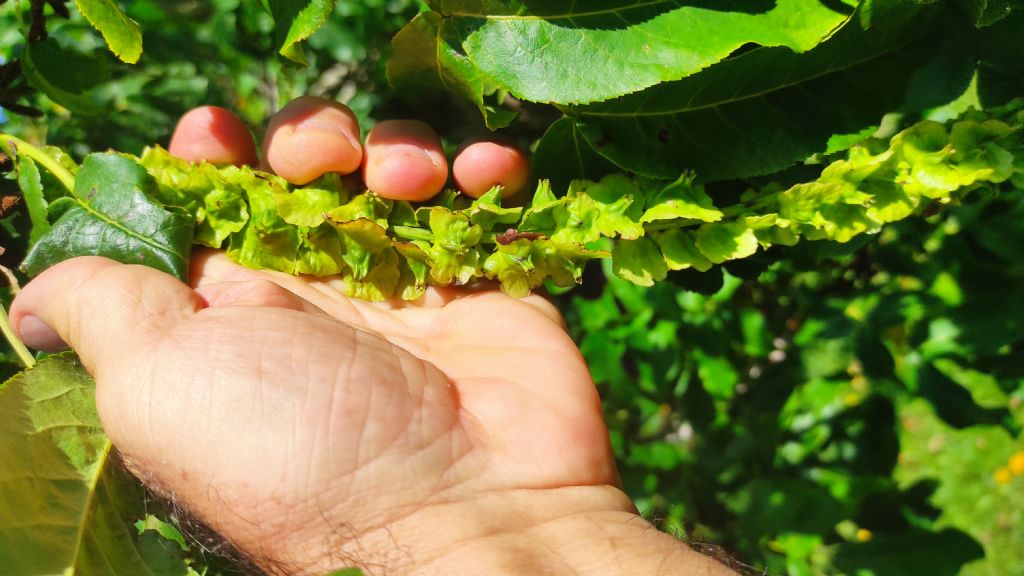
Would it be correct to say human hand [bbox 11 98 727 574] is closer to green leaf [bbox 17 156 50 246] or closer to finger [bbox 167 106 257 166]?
green leaf [bbox 17 156 50 246]

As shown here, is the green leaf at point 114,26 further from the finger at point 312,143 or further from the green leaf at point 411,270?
the green leaf at point 411,270

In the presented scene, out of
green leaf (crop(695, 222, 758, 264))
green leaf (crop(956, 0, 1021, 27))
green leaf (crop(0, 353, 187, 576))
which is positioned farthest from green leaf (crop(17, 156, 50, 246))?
green leaf (crop(956, 0, 1021, 27))

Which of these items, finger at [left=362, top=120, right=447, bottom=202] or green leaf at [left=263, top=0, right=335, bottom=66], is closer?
green leaf at [left=263, top=0, right=335, bottom=66]

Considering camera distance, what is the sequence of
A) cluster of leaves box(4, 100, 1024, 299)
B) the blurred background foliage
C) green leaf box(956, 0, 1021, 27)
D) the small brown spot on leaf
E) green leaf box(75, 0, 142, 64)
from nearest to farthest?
green leaf box(956, 0, 1021, 27), green leaf box(75, 0, 142, 64), cluster of leaves box(4, 100, 1024, 299), the small brown spot on leaf, the blurred background foliage

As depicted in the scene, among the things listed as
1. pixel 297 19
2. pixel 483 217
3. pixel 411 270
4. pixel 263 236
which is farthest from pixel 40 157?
pixel 483 217

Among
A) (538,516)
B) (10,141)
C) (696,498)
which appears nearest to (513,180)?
(538,516)

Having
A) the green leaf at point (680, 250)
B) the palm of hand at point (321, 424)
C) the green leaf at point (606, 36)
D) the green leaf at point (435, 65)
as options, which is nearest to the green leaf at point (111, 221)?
the palm of hand at point (321, 424)
